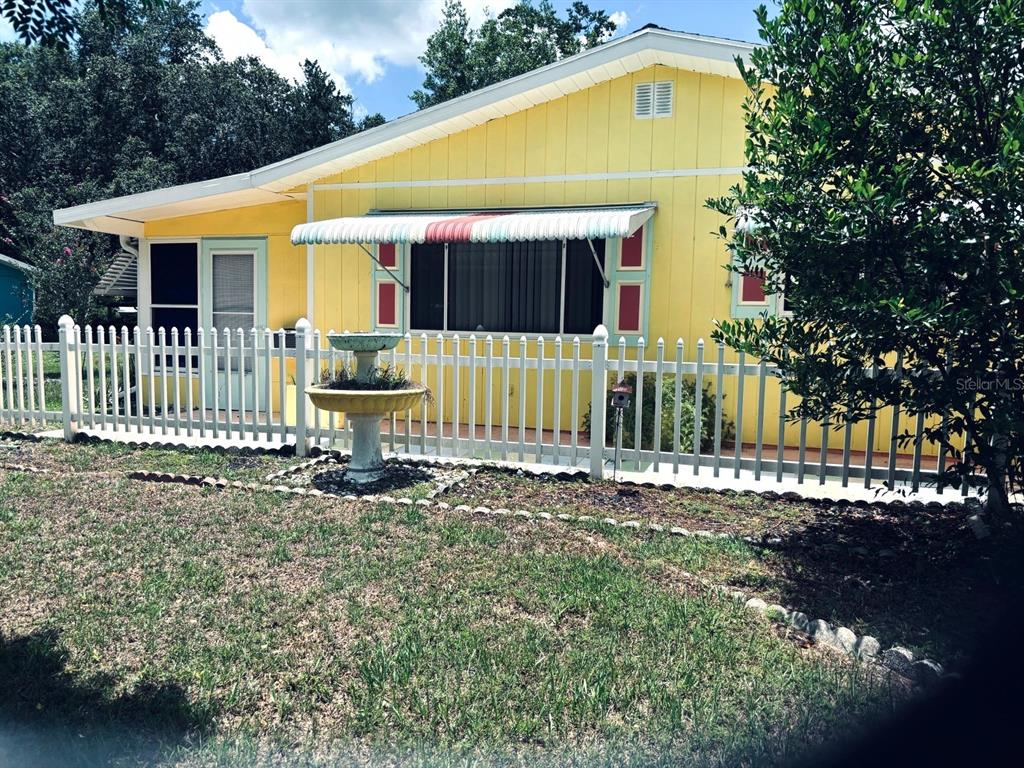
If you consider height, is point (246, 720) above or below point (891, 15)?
below

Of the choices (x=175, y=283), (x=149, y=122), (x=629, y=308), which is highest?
(x=149, y=122)

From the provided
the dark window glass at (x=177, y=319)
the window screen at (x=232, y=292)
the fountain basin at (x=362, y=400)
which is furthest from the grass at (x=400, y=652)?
the dark window glass at (x=177, y=319)

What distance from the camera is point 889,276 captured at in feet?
12.8

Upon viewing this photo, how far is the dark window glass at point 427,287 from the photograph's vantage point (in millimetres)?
9258

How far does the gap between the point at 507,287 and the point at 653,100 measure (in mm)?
2656

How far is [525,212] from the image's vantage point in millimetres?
8594

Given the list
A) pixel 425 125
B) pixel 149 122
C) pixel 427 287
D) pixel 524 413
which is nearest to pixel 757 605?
pixel 524 413

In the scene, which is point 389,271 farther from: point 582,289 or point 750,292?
point 750,292

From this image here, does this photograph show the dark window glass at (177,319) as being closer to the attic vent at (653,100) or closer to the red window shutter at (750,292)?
the attic vent at (653,100)

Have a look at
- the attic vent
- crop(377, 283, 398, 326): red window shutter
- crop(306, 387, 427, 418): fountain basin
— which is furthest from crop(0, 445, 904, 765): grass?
the attic vent

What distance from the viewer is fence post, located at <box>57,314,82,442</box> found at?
8133mm

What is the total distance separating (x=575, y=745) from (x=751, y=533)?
2.81 metres

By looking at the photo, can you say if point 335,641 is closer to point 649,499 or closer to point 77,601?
point 77,601

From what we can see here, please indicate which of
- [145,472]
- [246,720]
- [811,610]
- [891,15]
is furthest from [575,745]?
[145,472]
